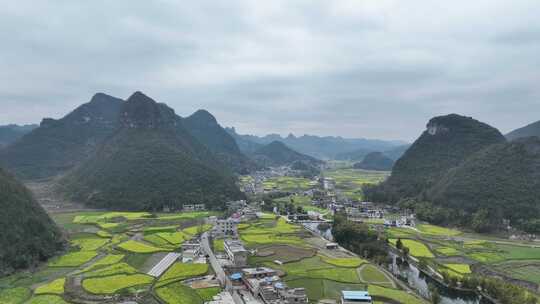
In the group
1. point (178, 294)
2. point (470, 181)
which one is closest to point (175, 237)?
point (178, 294)

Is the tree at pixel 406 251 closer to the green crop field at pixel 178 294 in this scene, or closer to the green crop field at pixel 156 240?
the green crop field at pixel 178 294

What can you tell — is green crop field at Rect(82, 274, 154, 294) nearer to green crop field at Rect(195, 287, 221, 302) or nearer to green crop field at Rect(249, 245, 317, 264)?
green crop field at Rect(195, 287, 221, 302)

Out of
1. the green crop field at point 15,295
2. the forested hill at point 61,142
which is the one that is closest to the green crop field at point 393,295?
the green crop field at point 15,295

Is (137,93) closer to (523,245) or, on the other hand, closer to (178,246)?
(178,246)

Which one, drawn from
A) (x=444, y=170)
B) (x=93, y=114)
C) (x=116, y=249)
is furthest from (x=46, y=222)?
(x=93, y=114)

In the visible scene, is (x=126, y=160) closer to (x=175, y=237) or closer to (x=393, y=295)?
(x=175, y=237)

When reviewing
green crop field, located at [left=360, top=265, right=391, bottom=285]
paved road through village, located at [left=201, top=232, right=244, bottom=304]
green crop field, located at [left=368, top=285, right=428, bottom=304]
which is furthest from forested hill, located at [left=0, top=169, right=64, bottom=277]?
green crop field, located at [left=368, top=285, right=428, bottom=304]
